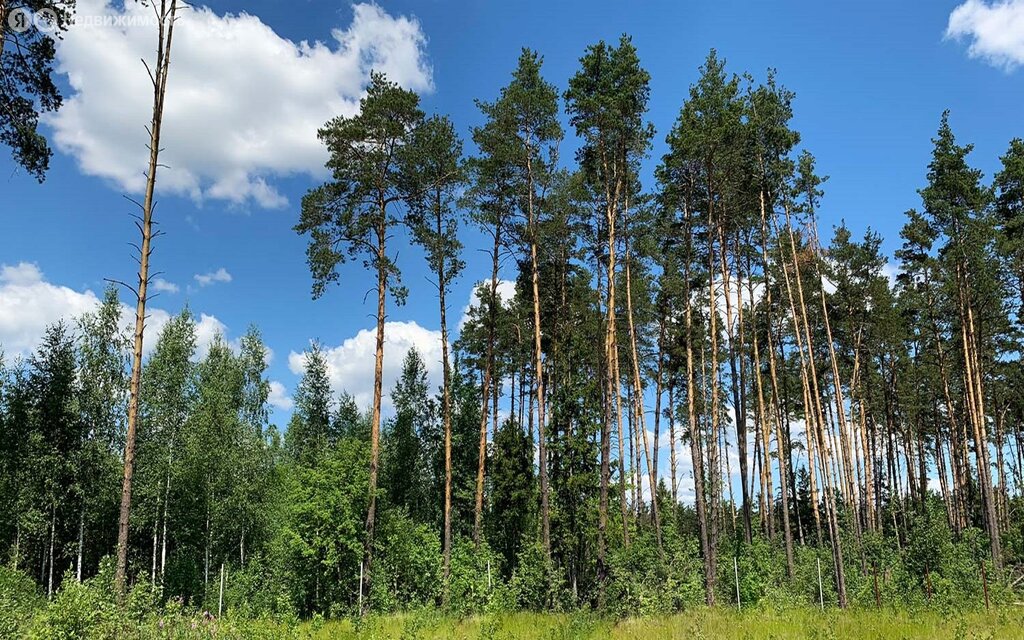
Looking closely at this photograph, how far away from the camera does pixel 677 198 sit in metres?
18.4

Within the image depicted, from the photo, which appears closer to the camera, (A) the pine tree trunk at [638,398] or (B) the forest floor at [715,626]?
(B) the forest floor at [715,626]

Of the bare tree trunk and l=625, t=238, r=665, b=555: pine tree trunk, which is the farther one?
l=625, t=238, r=665, b=555: pine tree trunk

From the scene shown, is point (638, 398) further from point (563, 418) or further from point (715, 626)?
point (715, 626)

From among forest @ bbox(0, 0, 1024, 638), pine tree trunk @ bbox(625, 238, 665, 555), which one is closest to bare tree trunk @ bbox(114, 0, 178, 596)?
forest @ bbox(0, 0, 1024, 638)

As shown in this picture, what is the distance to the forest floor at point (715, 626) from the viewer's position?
995 centimetres

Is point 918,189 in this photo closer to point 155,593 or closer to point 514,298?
point 514,298

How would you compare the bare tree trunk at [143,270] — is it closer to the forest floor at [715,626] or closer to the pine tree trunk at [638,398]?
the forest floor at [715,626]

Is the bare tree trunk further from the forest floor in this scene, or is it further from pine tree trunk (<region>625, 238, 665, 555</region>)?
pine tree trunk (<region>625, 238, 665, 555</region>)

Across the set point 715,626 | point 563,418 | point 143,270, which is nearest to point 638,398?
point 563,418

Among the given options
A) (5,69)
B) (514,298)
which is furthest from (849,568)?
(5,69)

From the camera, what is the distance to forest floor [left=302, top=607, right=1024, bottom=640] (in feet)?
32.6

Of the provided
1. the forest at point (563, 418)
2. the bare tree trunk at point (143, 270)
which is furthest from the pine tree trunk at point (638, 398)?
the bare tree trunk at point (143, 270)

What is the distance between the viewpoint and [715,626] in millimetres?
11227

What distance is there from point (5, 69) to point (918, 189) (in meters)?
27.2
